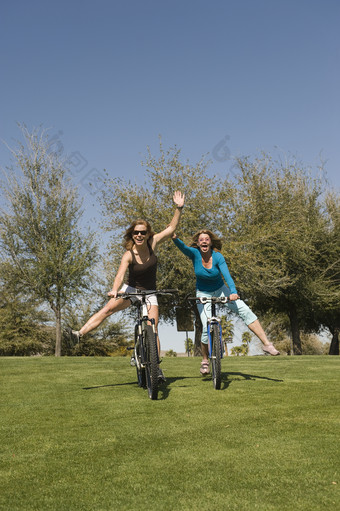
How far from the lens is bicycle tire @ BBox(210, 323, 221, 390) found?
7.05 m

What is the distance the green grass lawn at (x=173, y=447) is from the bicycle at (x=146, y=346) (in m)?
0.21

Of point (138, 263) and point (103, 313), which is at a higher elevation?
point (138, 263)

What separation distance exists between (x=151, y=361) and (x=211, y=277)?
6.37 feet

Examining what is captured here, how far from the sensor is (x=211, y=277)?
801cm

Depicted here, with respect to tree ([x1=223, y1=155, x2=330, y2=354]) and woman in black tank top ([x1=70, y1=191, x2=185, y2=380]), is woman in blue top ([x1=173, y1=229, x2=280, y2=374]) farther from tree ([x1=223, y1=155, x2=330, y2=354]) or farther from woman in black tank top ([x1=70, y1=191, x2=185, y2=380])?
tree ([x1=223, y1=155, x2=330, y2=354])

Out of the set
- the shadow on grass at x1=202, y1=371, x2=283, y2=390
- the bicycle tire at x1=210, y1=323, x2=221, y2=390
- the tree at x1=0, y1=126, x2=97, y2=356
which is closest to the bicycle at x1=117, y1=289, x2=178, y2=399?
the bicycle tire at x1=210, y1=323, x2=221, y2=390

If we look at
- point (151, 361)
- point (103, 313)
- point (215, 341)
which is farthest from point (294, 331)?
point (151, 361)

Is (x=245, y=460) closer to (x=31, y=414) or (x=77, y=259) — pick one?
(x=31, y=414)

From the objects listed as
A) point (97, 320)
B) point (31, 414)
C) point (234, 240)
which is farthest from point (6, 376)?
point (234, 240)

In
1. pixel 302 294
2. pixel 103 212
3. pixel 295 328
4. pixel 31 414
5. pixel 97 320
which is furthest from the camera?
pixel 295 328

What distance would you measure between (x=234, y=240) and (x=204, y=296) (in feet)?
65.1

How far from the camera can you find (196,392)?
7.03m

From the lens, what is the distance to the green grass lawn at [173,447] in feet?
11.0

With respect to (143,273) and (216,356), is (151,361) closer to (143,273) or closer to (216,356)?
(216,356)
